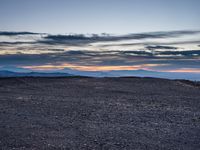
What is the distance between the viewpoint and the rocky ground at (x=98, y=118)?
36.2 ft

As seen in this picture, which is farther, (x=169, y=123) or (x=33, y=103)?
(x=33, y=103)

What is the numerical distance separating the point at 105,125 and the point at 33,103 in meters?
7.57

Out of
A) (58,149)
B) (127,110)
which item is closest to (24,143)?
(58,149)

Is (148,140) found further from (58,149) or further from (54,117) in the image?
(54,117)

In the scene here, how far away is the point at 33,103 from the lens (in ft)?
64.7

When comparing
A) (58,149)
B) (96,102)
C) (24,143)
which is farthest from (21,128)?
(96,102)

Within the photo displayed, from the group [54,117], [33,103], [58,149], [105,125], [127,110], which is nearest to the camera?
[58,149]

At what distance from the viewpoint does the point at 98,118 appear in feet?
50.5

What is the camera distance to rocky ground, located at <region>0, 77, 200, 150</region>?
36.2 ft

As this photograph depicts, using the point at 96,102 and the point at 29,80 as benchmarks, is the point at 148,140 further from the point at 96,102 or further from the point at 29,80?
the point at 29,80

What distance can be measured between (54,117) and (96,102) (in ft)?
18.7

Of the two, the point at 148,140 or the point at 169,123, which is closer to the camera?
the point at 148,140

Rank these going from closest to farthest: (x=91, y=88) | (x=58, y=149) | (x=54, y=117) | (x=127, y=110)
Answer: (x=58, y=149), (x=54, y=117), (x=127, y=110), (x=91, y=88)

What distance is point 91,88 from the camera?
28.4 m
